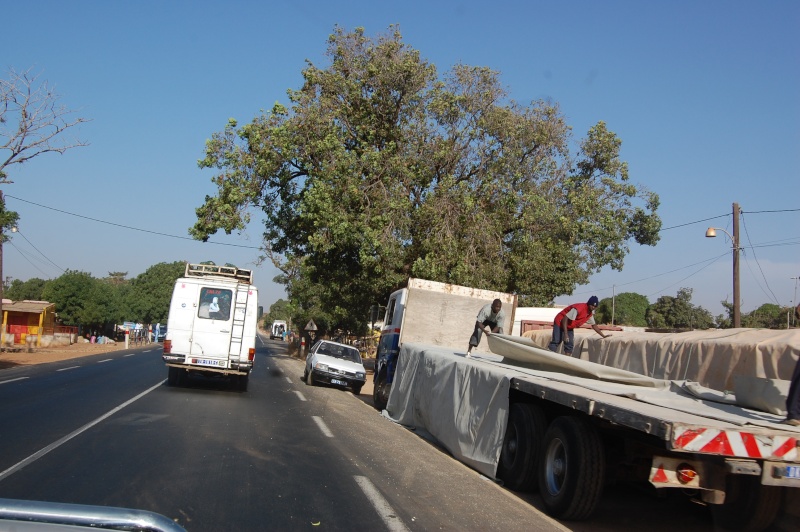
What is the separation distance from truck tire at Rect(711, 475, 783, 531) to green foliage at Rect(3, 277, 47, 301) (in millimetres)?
100762

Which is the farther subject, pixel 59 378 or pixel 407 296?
pixel 59 378

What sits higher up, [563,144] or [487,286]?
[563,144]

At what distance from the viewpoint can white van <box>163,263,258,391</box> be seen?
16672 millimetres

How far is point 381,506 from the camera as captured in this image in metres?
6.68

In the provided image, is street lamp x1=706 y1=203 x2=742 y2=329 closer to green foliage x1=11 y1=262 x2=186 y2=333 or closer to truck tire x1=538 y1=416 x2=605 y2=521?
truck tire x1=538 y1=416 x2=605 y2=521

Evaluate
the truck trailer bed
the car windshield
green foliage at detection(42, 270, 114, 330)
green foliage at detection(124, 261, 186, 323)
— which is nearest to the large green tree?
the car windshield

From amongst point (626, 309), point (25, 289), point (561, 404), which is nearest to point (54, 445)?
point (561, 404)

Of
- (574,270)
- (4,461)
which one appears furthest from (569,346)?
(574,270)

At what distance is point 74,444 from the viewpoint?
28.8 feet

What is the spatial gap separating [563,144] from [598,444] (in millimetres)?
22664

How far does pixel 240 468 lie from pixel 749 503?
Answer: 17.1ft

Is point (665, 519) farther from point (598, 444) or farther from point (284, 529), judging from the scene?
point (284, 529)

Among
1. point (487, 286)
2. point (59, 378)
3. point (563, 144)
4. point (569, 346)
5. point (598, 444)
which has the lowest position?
point (59, 378)

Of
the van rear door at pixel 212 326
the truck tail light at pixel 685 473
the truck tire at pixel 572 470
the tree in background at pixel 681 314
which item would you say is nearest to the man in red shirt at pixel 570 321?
the truck tire at pixel 572 470
